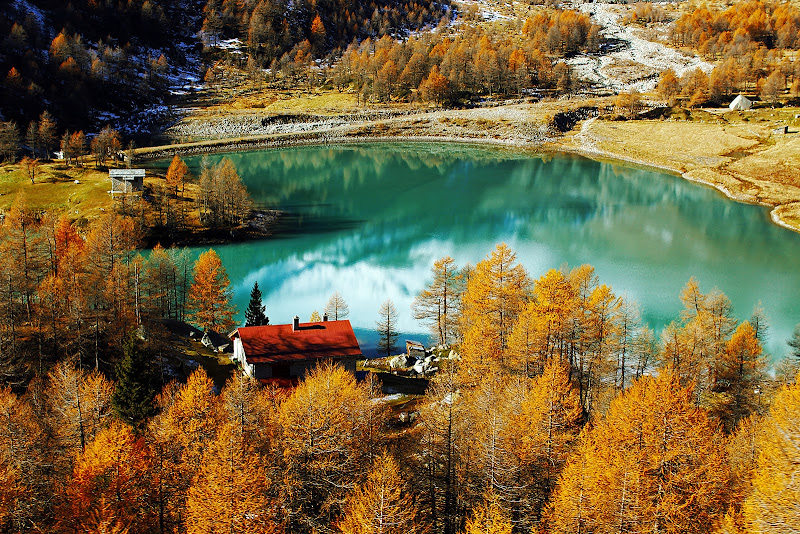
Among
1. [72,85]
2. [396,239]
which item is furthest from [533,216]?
[72,85]

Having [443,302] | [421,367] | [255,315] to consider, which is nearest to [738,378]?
[421,367]

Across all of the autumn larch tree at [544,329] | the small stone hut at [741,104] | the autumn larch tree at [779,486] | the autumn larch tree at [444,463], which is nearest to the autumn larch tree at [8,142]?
the autumn larch tree at [544,329]

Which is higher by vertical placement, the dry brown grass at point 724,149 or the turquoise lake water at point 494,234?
the dry brown grass at point 724,149

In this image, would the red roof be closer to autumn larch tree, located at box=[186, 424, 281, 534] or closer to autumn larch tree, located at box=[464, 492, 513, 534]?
autumn larch tree, located at box=[186, 424, 281, 534]

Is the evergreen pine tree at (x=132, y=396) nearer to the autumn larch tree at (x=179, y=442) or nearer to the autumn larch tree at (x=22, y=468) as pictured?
the autumn larch tree at (x=179, y=442)

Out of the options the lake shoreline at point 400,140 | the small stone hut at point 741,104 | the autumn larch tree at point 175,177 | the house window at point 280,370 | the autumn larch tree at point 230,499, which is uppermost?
the small stone hut at point 741,104

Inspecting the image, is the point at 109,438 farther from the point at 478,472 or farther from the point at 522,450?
the point at 522,450
